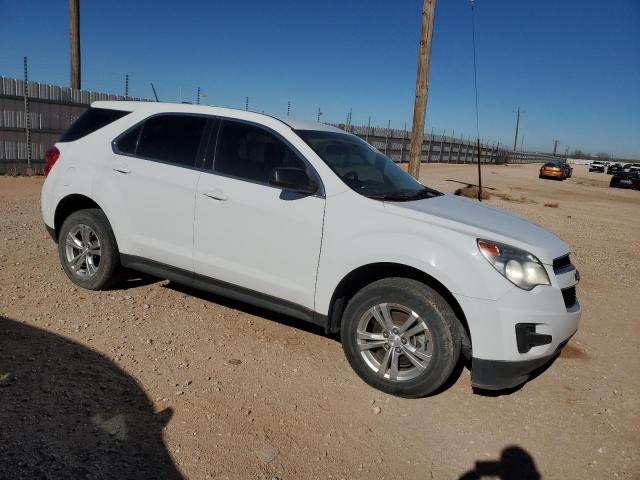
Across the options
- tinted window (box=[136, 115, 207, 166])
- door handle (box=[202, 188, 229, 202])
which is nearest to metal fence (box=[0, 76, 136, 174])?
tinted window (box=[136, 115, 207, 166])

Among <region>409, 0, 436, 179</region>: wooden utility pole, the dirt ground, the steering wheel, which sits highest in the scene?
<region>409, 0, 436, 179</region>: wooden utility pole

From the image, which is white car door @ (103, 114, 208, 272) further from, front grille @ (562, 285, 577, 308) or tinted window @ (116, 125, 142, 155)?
front grille @ (562, 285, 577, 308)

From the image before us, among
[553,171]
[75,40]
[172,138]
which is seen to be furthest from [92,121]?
[553,171]

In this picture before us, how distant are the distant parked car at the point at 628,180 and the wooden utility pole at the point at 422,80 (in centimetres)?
2906

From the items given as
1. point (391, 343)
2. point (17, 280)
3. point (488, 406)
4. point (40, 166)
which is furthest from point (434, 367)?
point (40, 166)

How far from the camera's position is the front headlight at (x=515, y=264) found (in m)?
3.14

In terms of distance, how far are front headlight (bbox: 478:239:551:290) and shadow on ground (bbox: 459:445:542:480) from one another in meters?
0.98

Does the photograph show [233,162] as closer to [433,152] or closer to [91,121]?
[91,121]

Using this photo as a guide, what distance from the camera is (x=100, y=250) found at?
468 centimetres

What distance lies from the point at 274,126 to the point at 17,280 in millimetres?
3097

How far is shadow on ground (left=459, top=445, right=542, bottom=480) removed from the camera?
2.78m

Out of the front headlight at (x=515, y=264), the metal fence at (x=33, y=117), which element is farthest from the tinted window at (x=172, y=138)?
the metal fence at (x=33, y=117)

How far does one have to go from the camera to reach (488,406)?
352 centimetres

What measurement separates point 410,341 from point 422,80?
705 centimetres
